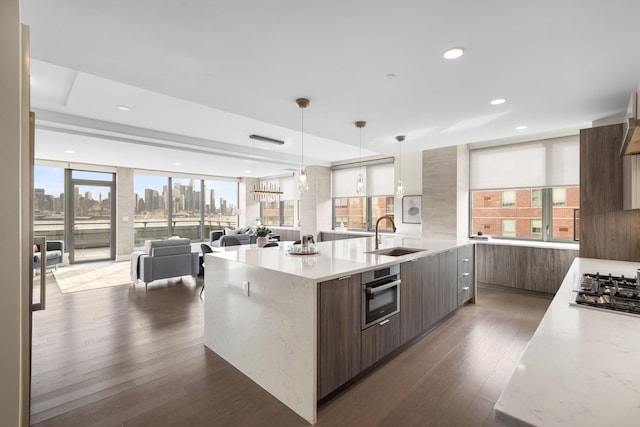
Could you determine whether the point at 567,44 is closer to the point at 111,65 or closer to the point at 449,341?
the point at 449,341

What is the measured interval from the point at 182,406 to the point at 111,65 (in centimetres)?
262

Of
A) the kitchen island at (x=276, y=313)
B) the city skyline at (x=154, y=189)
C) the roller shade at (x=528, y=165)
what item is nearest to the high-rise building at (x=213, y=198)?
the city skyline at (x=154, y=189)

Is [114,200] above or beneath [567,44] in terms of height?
beneath

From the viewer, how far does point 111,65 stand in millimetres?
2281

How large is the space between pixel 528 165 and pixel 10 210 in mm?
6118

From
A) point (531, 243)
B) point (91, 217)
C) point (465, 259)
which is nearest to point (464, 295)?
point (465, 259)

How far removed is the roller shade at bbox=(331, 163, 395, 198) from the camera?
714 centimetres

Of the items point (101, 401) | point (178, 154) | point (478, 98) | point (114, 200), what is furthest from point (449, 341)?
point (114, 200)

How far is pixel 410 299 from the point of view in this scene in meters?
2.87

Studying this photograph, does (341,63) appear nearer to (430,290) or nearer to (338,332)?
(338,332)

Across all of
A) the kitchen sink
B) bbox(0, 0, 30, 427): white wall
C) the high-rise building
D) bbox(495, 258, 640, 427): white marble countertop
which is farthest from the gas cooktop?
the high-rise building

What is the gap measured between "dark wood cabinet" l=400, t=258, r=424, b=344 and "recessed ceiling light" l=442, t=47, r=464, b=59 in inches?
69.1

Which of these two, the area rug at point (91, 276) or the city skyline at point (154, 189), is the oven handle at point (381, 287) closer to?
the area rug at point (91, 276)

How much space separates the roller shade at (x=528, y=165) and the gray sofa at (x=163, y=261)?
573 centimetres
